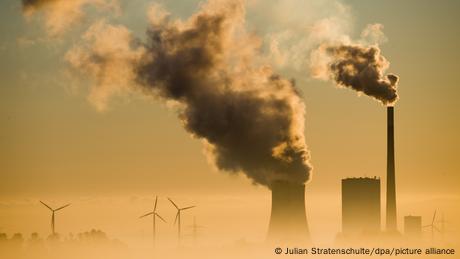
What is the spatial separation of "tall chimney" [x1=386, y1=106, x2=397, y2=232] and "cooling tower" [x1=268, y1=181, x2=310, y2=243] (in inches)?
700

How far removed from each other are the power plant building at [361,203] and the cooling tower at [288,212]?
24.4 m

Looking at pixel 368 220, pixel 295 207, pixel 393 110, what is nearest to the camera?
pixel 295 207

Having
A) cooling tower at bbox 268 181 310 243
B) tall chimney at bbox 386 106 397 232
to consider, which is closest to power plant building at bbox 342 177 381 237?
tall chimney at bbox 386 106 397 232

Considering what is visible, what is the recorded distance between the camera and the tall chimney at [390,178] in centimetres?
17712

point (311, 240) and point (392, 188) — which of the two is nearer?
point (311, 240)

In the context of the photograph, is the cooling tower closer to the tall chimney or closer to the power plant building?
the tall chimney

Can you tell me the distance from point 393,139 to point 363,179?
15.0 metres

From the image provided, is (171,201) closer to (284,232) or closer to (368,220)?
(284,232)

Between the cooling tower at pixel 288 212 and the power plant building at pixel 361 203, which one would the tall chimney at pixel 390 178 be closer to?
the power plant building at pixel 361 203

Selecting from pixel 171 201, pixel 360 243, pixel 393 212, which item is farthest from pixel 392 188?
pixel 171 201

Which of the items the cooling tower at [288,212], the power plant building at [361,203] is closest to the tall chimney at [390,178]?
the power plant building at [361,203]

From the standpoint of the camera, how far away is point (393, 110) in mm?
176625

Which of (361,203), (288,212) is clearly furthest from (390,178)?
(288,212)

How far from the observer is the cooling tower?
161375mm
